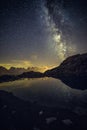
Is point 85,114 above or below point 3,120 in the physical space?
above

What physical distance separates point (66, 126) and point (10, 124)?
310 inches

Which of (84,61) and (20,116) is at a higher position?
(84,61)

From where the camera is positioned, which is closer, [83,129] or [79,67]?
[83,129]

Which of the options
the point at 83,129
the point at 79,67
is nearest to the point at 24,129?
the point at 83,129

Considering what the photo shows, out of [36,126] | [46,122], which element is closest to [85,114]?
[46,122]

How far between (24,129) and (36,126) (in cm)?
152

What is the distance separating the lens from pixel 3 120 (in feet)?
66.1

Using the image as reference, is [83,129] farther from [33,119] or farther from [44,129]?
[33,119]

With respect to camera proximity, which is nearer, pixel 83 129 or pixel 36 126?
pixel 83 129

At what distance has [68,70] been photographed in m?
184

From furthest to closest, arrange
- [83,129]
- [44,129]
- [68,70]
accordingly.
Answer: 1. [68,70]
2. [44,129]
3. [83,129]

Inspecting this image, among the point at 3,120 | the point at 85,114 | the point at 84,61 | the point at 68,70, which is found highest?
the point at 84,61

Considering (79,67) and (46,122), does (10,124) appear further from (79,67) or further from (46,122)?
(79,67)

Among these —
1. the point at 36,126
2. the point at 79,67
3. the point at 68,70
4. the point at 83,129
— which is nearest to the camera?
the point at 83,129
